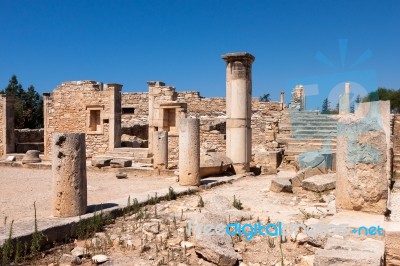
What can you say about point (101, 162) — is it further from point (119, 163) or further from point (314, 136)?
point (314, 136)

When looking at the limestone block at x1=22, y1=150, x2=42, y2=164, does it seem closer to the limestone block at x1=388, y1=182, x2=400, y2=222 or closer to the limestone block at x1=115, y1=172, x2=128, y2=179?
the limestone block at x1=115, y1=172, x2=128, y2=179

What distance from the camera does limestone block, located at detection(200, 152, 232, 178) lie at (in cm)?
1042

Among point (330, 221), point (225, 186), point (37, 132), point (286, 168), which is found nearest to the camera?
point (330, 221)

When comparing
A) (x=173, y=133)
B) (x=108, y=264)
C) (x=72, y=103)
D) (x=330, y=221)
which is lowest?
(x=108, y=264)

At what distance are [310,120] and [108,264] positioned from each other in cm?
1563

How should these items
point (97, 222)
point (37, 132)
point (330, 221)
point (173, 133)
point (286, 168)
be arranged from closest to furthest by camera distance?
point (330, 221)
point (97, 222)
point (286, 168)
point (173, 133)
point (37, 132)

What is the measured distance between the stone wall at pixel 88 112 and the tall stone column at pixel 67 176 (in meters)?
12.7

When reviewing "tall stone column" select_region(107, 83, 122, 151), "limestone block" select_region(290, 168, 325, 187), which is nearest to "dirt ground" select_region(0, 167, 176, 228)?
"limestone block" select_region(290, 168, 325, 187)

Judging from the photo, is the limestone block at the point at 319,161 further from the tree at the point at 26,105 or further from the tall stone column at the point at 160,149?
the tree at the point at 26,105

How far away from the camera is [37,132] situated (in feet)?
83.8

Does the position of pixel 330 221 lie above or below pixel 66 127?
below

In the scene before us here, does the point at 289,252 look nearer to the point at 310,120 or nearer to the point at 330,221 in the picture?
the point at 330,221

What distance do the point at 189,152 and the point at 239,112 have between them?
125 inches

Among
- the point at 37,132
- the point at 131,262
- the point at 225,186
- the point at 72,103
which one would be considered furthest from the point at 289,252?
the point at 37,132
